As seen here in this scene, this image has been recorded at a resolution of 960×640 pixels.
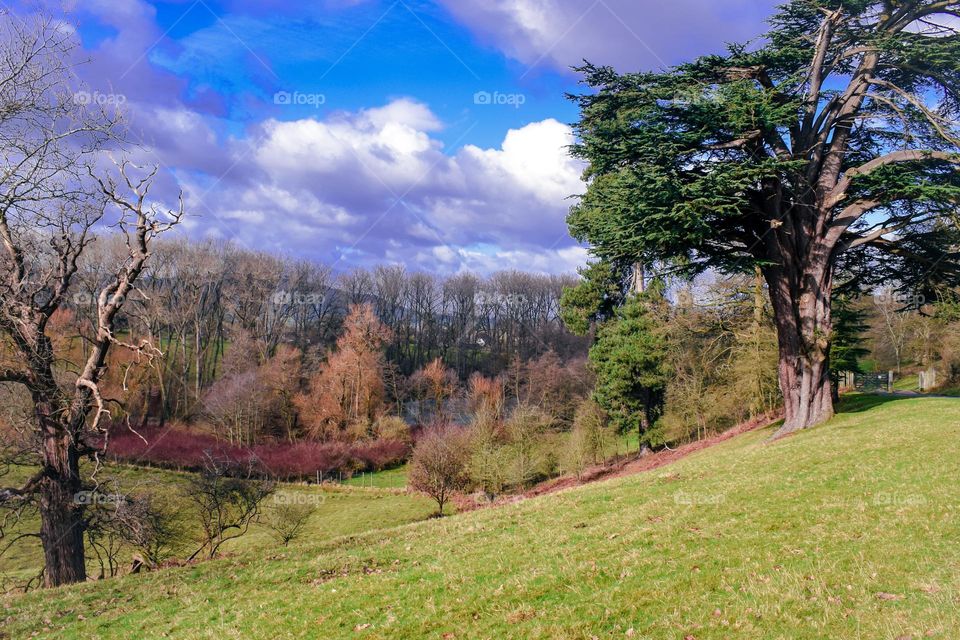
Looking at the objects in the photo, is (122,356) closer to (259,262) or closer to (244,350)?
(244,350)

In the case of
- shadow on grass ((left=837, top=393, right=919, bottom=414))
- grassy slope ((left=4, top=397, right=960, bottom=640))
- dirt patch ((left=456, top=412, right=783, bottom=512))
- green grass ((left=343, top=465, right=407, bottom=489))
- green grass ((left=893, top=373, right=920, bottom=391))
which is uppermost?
shadow on grass ((left=837, top=393, right=919, bottom=414))

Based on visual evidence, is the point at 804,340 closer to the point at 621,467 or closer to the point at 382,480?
the point at 621,467

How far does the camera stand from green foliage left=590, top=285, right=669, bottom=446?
34500 millimetres

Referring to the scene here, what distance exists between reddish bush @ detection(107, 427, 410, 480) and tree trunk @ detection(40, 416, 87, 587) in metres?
26.6

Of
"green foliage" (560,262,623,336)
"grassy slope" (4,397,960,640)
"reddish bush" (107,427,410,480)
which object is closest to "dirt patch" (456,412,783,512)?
"green foliage" (560,262,623,336)

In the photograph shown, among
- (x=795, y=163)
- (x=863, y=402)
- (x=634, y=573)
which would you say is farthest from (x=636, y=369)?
(x=634, y=573)

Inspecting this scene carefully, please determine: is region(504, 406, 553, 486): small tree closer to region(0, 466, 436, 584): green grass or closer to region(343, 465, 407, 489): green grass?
region(0, 466, 436, 584): green grass

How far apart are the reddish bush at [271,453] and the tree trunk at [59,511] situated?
2664cm

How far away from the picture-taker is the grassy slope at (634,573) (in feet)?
19.9

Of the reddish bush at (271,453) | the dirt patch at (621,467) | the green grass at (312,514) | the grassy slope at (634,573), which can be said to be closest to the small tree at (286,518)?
the green grass at (312,514)

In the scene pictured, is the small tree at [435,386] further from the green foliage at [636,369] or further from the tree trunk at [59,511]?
the tree trunk at [59,511]

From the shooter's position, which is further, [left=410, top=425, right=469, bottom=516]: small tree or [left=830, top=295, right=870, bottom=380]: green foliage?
[left=410, top=425, right=469, bottom=516]: small tree

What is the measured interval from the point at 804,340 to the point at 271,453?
38077 mm

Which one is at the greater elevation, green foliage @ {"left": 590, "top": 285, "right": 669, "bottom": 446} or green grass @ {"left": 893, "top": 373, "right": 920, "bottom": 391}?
green foliage @ {"left": 590, "top": 285, "right": 669, "bottom": 446}
